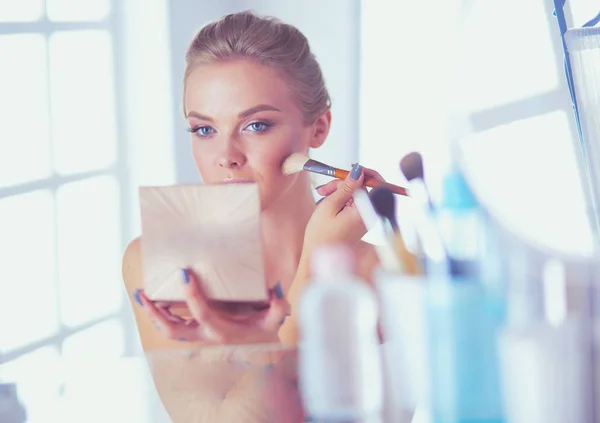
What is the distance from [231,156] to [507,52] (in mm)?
394

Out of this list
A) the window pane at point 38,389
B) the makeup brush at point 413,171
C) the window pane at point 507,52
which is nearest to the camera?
the window pane at point 38,389

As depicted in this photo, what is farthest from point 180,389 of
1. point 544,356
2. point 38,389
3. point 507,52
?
point 507,52

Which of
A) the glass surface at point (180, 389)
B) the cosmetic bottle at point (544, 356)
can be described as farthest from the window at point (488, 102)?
the cosmetic bottle at point (544, 356)

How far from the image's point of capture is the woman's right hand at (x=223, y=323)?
3.08ft

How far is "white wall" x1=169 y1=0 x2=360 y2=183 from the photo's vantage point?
0.97 m

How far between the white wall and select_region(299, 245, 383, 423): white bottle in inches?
13.9

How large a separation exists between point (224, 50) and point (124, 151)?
0.68ft

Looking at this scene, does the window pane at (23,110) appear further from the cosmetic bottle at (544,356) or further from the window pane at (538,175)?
the cosmetic bottle at (544,356)

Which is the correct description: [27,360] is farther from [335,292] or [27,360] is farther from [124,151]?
[335,292]

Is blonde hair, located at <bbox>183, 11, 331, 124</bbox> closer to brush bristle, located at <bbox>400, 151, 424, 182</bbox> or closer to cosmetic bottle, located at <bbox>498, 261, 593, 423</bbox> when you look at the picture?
brush bristle, located at <bbox>400, 151, 424, 182</bbox>

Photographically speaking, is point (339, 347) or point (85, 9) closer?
point (339, 347)

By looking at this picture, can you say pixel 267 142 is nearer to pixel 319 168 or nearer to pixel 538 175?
pixel 319 168

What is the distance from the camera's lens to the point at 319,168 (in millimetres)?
973

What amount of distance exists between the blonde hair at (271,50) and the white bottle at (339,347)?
380 millimetres
